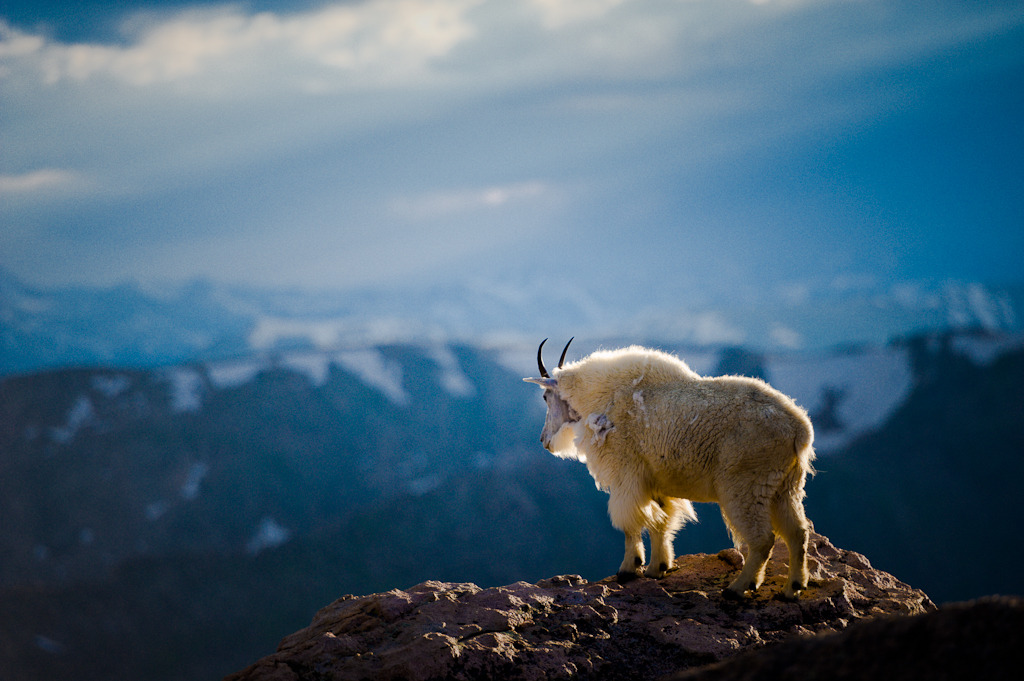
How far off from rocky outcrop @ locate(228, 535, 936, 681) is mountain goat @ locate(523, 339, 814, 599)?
1.71 ft

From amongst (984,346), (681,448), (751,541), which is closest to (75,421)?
(681,448)

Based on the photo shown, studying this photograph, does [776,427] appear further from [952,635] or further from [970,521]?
[970,521]

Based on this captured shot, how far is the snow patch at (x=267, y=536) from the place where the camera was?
60656 mm

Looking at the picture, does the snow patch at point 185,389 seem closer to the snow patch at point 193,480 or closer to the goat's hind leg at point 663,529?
the snow patch at point 193,480

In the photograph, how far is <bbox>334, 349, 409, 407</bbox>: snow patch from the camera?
3369 inches

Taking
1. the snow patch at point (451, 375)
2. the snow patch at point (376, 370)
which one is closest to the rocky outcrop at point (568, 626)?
the snow patch at point (376, 370)

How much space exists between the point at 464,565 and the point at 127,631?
25.7 m

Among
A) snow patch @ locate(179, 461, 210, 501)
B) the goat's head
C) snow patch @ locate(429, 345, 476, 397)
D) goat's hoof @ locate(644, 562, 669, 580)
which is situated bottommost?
snow patch @ locate(179, 461, 210, 501)

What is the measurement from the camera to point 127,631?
5053cm

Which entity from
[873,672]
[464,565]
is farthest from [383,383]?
[873,672]

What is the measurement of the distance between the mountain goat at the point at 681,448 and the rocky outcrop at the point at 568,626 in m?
0.52

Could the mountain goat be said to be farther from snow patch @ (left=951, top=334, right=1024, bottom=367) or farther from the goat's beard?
snow patch @ (left=951, top=334, right=1024, bottom=367)

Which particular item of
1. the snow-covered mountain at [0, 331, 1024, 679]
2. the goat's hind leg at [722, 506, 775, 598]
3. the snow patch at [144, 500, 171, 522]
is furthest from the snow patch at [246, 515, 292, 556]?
the goat's hind leg at [722, 506, 775, 598]

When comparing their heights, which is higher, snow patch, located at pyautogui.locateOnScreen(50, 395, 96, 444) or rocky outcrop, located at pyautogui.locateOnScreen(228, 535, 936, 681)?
rocky outcrop, located at pyautogui.locateOnScreen(228, 535, 936, 681)
